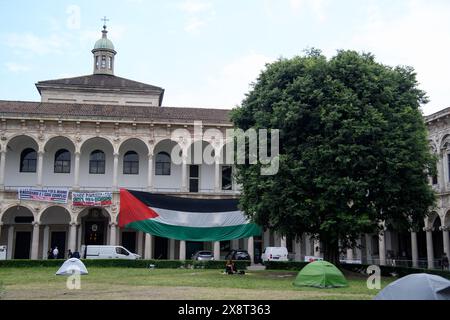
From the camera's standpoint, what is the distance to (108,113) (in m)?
40.1

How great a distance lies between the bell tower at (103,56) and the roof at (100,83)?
0.85 metres

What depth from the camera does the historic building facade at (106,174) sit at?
126 ft

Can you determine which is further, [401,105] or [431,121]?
[431,121]

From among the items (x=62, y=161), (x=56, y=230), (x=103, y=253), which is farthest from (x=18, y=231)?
(x=103, y=253)

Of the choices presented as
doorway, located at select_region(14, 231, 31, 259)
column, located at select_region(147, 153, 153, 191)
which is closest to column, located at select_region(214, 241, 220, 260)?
column, located at select_region(147, 153, 153, 191)

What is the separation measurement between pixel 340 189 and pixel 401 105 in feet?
18.4

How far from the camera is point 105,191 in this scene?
38688mm

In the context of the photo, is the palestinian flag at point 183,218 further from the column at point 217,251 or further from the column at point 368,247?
the column at point 368,247

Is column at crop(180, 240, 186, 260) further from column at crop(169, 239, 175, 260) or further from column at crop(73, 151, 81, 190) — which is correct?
column at crop(73, 151, 81, 190)

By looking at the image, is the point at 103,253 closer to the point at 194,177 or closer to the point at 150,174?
the point at 150,174

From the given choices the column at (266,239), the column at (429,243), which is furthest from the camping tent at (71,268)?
the column at (429,243)

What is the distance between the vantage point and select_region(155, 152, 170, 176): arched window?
4216 centimetres
